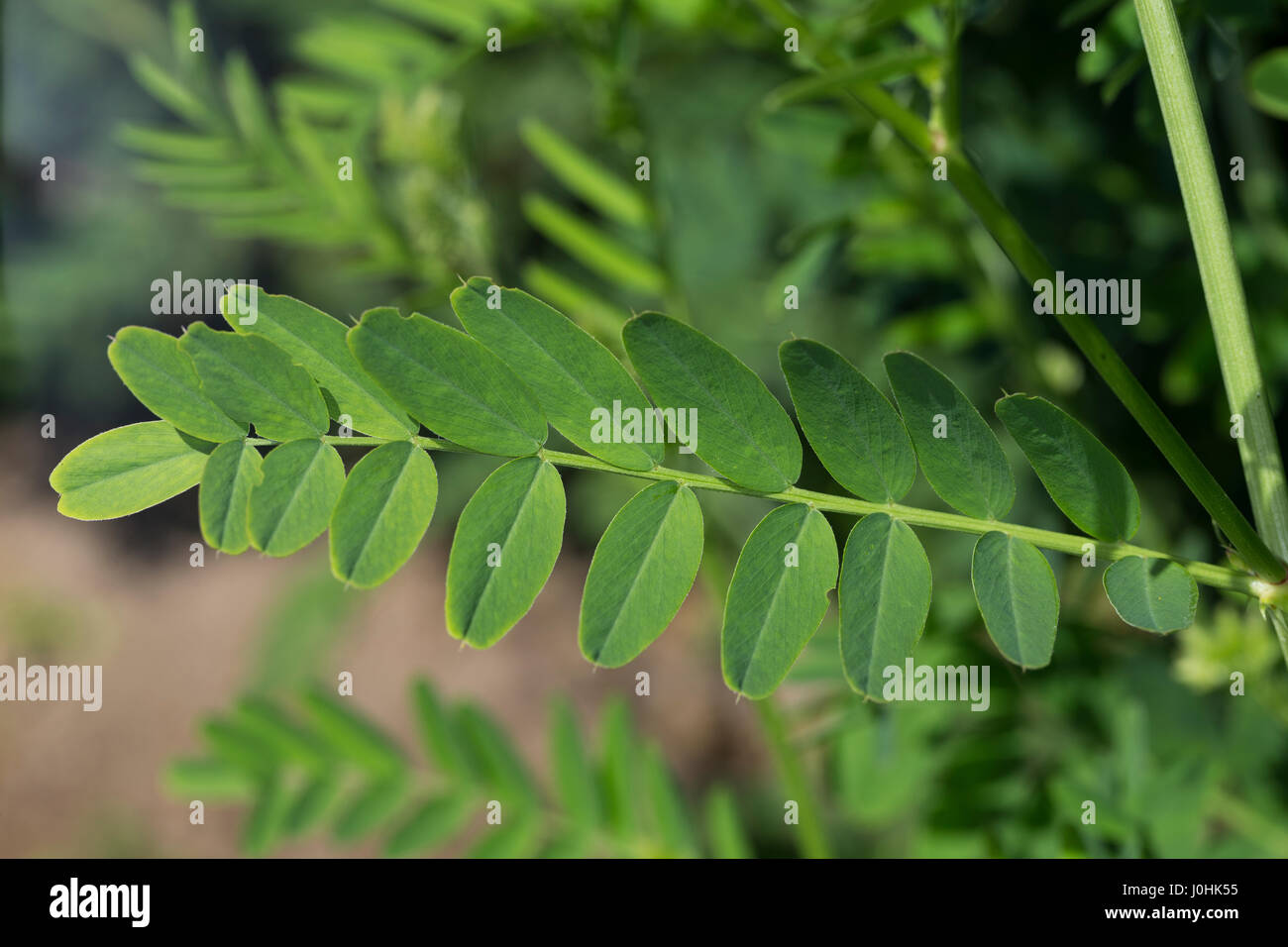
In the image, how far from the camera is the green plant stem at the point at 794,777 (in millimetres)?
965

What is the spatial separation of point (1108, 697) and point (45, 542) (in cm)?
362

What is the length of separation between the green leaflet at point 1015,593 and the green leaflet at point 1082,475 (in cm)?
4

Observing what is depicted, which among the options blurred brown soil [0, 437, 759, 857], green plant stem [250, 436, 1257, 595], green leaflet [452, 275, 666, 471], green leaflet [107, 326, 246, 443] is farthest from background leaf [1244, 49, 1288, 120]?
blurred brown soil [0, 437, 759, 857]

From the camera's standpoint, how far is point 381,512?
1.83ft

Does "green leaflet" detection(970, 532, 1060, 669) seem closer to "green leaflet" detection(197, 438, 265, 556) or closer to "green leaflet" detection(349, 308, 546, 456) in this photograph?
"green leaflet" detection(349, 308, 546, 456)

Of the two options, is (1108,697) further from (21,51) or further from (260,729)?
(21,51)

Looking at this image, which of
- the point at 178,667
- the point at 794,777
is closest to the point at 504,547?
the point at 794,777

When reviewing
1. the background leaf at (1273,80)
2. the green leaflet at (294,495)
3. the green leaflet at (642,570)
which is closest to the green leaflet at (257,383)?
the green leaflet at (294,495)

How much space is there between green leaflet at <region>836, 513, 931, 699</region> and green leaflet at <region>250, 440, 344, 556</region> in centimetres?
29

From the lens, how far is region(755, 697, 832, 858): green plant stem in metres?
0.96

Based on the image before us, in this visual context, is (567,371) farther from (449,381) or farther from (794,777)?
(794,777)

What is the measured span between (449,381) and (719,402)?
15cm
